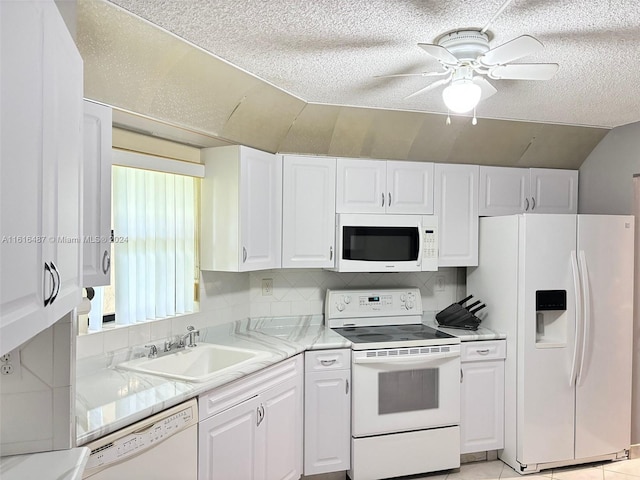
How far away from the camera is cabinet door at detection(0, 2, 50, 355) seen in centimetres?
84

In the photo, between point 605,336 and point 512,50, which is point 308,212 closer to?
point 512,50

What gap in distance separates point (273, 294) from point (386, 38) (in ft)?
6.63

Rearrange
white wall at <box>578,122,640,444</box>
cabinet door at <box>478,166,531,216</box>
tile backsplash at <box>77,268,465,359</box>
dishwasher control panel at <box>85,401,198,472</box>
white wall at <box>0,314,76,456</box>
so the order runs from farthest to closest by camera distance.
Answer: cabinet door at <box>478,166,531,216</box> < white wall at <box>578,122,640,444</box> < tile backsplash at <box>77,268,465,359</box> < dishwasher control panel at <box>85,401,198,472</box> < white wall at <box>0,314,76,456</box>

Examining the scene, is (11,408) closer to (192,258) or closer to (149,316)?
(149,316)

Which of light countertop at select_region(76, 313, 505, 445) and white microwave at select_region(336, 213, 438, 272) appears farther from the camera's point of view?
white microwave at select_region(336, 213, 438, 272)

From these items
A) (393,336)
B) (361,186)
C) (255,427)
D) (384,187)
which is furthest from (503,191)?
(255,427)

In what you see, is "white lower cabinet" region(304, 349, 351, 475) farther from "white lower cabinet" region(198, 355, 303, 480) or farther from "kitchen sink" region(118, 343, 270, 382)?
"kitchen sink" region(118, 343, 270, 382)

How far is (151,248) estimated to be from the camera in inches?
108

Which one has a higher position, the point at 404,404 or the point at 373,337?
the point at 373,337

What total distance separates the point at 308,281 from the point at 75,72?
2.44 m

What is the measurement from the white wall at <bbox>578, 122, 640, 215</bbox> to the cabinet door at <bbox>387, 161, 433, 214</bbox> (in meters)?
1.33

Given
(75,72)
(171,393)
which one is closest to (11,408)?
(171,393)

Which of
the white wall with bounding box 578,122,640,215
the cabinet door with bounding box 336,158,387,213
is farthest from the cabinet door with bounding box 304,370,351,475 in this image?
the white wall with bounding box 578,122,640,215

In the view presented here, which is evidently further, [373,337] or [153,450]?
[373,337]
